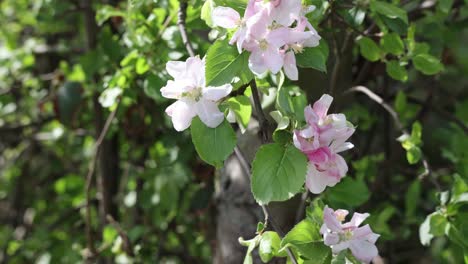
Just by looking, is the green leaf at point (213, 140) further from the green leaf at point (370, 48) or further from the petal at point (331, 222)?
the green leaf at point (370, 48)

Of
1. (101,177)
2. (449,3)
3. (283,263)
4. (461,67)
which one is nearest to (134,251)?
(101,177)

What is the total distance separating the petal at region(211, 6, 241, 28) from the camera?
2.48 feet

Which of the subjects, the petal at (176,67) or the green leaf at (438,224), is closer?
the petal at (176,67)

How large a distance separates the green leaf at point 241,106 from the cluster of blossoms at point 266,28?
0.07 metres

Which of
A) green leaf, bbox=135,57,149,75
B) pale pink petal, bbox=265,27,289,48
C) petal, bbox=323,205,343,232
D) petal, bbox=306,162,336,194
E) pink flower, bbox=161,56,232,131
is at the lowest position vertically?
green leaf, bbox=135,57,149,75

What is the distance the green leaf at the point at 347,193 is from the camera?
1111 millimetres

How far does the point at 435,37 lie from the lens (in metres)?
1.50

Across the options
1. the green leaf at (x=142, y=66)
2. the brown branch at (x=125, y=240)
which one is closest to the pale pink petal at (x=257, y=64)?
the green leaf at (x=142, y=66)

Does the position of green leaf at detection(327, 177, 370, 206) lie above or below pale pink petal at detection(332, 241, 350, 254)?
below

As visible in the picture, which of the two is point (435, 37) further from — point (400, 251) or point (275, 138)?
point (275, 138)

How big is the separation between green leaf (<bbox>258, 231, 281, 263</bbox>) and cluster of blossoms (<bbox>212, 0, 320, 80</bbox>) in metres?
0.22

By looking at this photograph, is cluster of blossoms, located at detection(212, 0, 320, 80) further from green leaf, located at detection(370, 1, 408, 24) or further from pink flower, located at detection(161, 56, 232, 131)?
green leaf, located at detection(370, 1, 408, 24)

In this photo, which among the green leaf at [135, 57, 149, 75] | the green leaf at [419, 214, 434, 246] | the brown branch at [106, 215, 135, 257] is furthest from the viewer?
the brown branch at [106, 215, 135, 257]

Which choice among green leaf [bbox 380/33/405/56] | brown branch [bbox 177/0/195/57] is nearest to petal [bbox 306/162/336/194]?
brown branch [bbox 177/0/195/57]
